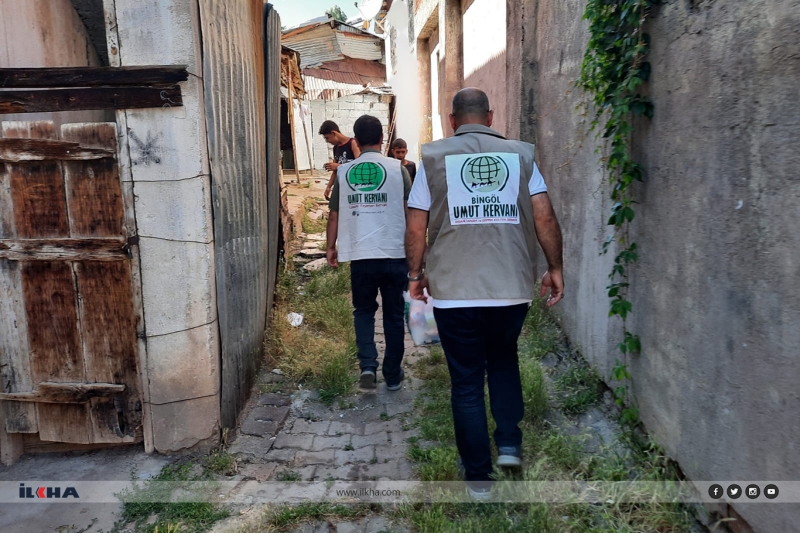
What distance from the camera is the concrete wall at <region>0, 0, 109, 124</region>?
3.56 meters

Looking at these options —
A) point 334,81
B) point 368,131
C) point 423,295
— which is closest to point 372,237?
point 368,131

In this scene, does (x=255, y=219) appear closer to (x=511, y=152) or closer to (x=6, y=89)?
(x=6, y=89)

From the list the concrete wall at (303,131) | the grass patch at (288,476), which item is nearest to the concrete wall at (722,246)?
the grass patch at (288,476)

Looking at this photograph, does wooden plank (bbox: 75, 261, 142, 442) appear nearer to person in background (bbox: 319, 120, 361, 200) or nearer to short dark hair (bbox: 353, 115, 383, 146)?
short dark hair (bbox: 353, 115, 383, 146)

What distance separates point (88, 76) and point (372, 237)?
6.43ft

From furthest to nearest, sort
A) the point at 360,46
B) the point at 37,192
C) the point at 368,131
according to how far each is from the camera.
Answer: the point at 360,46 → the point at 368,131 → the point at 37,192

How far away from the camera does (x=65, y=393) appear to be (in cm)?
326

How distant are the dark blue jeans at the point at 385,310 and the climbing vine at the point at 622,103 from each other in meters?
1.62

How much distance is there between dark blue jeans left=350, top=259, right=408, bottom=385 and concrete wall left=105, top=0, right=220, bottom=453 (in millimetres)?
1192

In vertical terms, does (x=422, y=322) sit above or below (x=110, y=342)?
below

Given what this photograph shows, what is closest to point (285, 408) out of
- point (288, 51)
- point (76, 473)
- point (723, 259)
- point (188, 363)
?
point (188, 363)

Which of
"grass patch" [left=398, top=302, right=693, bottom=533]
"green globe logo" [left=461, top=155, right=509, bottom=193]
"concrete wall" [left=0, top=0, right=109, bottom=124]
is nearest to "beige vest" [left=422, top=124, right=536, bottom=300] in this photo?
"green globe logo" [left=461, top=155, right=509, bottom=193]

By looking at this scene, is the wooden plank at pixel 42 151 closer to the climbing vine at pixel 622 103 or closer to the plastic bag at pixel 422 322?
the plastic bag at pixel 422 322

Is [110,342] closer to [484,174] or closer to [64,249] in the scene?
[64,249]
